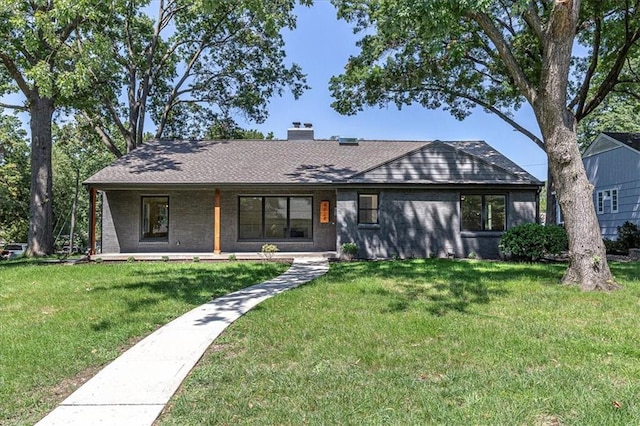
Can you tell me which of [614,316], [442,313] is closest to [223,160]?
[442,313]

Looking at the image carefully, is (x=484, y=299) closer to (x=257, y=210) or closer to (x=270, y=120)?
(x=257, y=210)

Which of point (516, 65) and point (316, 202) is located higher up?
point (516, 65)

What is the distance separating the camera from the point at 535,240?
1214 centimetres

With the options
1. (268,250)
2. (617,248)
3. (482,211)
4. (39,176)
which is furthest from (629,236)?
(39,176)

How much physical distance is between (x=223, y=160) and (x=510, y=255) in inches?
444

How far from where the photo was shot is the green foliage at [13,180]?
2661 centimetres

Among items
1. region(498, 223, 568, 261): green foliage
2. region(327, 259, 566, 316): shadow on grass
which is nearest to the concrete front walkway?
region(327, 259, 566, 316): shadow on grass

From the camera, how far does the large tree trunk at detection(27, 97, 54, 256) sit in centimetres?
1496

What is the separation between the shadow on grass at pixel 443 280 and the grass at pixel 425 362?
79mm

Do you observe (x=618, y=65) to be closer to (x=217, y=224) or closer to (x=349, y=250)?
(x=349, y=250)

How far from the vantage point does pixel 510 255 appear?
44.3 ft

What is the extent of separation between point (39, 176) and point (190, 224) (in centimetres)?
594

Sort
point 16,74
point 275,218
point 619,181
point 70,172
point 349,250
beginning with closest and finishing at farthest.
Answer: point 349,250, point 16,74, point 275,218, point 619,181, point 70,172

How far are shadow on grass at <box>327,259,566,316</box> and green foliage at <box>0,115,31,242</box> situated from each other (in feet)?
86.0
